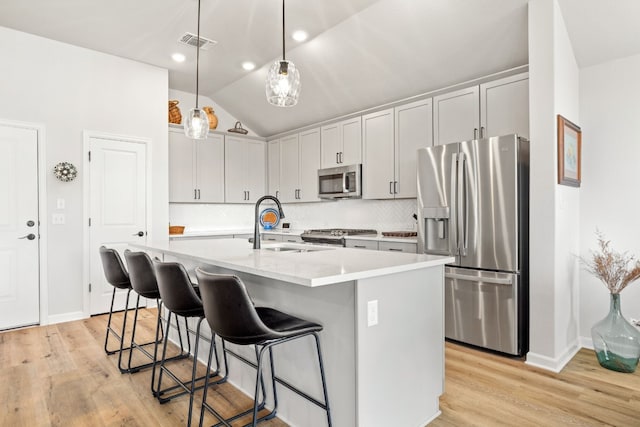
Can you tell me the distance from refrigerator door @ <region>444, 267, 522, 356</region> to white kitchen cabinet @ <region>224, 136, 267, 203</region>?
376cm

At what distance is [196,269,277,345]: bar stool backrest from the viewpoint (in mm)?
1585

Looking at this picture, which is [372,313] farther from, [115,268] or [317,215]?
[317,215]

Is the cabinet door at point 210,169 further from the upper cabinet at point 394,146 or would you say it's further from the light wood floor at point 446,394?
the light wood floor at point 446,394

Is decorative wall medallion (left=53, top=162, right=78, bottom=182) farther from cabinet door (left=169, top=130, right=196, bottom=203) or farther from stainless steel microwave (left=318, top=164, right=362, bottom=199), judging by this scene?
stainless steel microwave (left=318, top=164, right=362, bottom=199)

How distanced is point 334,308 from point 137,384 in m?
1.69

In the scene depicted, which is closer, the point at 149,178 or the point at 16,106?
the point at 16,106

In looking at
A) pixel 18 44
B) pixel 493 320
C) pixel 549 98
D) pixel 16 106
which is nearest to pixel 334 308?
pixel 493 320

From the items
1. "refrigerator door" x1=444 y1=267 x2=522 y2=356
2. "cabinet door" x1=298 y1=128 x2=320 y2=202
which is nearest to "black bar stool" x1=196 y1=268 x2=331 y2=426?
"refrigerator door" x1=444 y1=267 x2=522 y2=356

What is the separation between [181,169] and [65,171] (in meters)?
1.60

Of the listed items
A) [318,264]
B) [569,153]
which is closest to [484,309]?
[569,153]

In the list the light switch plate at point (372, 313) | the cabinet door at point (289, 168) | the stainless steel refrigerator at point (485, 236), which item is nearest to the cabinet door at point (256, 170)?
the cabinet door at point (289, 168)

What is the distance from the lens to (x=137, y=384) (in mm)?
2596

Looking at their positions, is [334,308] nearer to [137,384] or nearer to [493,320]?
[137,384]

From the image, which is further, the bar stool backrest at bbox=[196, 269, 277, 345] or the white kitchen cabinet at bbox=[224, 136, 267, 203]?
the white kitchen cabinet at bbox=[224, 136, 267, 203]
